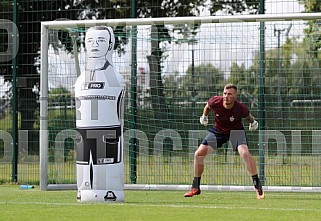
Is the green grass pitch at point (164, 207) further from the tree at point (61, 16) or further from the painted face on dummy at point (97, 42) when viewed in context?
the tree at point (61, 16)

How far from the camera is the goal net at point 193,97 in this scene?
1457cm

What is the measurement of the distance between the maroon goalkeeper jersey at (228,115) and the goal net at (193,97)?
6.32ft

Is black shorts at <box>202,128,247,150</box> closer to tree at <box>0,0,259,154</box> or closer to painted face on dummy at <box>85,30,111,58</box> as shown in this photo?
painted face on dummy at <box>85,30,111,58</box>

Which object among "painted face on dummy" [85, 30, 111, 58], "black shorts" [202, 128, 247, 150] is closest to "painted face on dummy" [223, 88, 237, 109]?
"black shorts" [202, 128, 247, 150]

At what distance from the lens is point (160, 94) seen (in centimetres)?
1580

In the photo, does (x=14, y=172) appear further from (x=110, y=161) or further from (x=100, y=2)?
(x=100, y=2)

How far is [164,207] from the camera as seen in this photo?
→ 10.2m

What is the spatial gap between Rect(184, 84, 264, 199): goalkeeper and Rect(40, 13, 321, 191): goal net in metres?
1.79

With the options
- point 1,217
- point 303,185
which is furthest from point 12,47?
point 1,217

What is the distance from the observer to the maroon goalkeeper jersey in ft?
39.9

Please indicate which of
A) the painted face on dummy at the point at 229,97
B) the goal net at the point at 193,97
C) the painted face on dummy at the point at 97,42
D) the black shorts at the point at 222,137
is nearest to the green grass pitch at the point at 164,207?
the black shorts at the point at 222,137

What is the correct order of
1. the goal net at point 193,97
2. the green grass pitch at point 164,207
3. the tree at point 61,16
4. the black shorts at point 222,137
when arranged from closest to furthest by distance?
the green grass pitch at point 164,207
the black shorts at point 222,137
the goal net at point 193,97
the tree at point 61,16

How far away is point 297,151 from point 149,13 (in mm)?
7123

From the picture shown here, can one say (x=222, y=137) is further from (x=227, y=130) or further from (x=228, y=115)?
(x=228, y=115)
